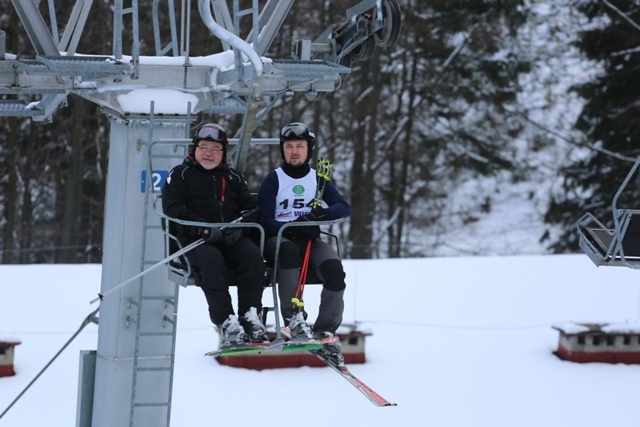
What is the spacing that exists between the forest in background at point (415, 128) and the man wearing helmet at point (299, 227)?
18.0 meters

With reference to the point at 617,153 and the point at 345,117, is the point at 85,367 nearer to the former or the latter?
the point at 345,117

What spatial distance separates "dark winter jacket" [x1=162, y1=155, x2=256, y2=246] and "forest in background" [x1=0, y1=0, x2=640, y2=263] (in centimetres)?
1792

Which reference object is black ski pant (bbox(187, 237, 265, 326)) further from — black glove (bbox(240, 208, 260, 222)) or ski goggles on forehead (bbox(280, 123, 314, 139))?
ski goggles on forehead (bbox(280, 123, 314, 139))

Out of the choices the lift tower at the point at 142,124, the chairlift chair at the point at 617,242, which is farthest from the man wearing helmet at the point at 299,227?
the chairlift chair at the point at 617,242

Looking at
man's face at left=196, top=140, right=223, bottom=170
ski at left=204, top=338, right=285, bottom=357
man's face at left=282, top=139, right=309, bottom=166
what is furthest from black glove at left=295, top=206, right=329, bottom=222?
ski at left=204, top=338, right=285, bottom=357

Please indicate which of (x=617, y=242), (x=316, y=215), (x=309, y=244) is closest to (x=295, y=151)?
(x=316, y=215)

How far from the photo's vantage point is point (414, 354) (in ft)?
51.6

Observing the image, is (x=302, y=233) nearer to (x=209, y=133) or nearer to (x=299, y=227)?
(x=299, y=227)

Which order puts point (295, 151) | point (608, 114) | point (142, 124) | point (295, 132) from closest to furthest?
point (295, 132), point (295, 151), point (142, 124), point (608, 114)

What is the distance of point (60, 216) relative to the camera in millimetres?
28719

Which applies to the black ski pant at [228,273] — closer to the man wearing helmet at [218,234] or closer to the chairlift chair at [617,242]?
the man wearing helmet at [218,234]

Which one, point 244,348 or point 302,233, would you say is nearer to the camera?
point 244,348

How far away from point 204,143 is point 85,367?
2.50m

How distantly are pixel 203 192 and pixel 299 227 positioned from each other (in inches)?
26.8
